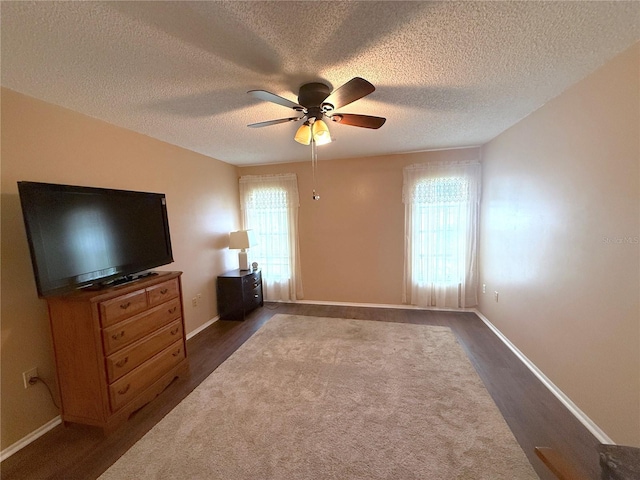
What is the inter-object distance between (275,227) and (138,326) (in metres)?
2.59

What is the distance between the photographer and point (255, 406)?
76.2 inches

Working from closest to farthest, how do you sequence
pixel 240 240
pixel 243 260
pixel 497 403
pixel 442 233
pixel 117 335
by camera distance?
1. pixel 117 335
2. pixel 497 403
3. pixel 442 233
4. pixel 240 240
5. pixel 243 260

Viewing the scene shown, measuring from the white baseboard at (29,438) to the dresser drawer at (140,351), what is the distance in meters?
0.63

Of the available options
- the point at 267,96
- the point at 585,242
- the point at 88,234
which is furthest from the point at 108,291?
the point at 585,242

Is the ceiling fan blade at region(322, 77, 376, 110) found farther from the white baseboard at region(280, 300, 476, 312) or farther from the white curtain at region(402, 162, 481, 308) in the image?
the white baseboard at region(280, 300, 476, 312)

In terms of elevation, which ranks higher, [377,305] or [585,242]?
[585,242]

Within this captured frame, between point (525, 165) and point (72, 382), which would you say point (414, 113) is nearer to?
point (525, 165)

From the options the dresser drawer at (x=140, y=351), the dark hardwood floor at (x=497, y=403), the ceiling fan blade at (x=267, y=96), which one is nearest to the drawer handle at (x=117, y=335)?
the dresser drawer at (x=140, y=351)

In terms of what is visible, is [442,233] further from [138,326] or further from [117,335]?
[117,335]

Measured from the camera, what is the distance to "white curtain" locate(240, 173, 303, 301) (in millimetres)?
4188

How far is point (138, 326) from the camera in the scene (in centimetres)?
196

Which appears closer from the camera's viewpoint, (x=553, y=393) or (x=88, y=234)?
(x=88, y=234)

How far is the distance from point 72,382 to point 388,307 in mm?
3643

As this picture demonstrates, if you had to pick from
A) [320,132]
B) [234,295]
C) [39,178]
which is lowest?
[234,295]
